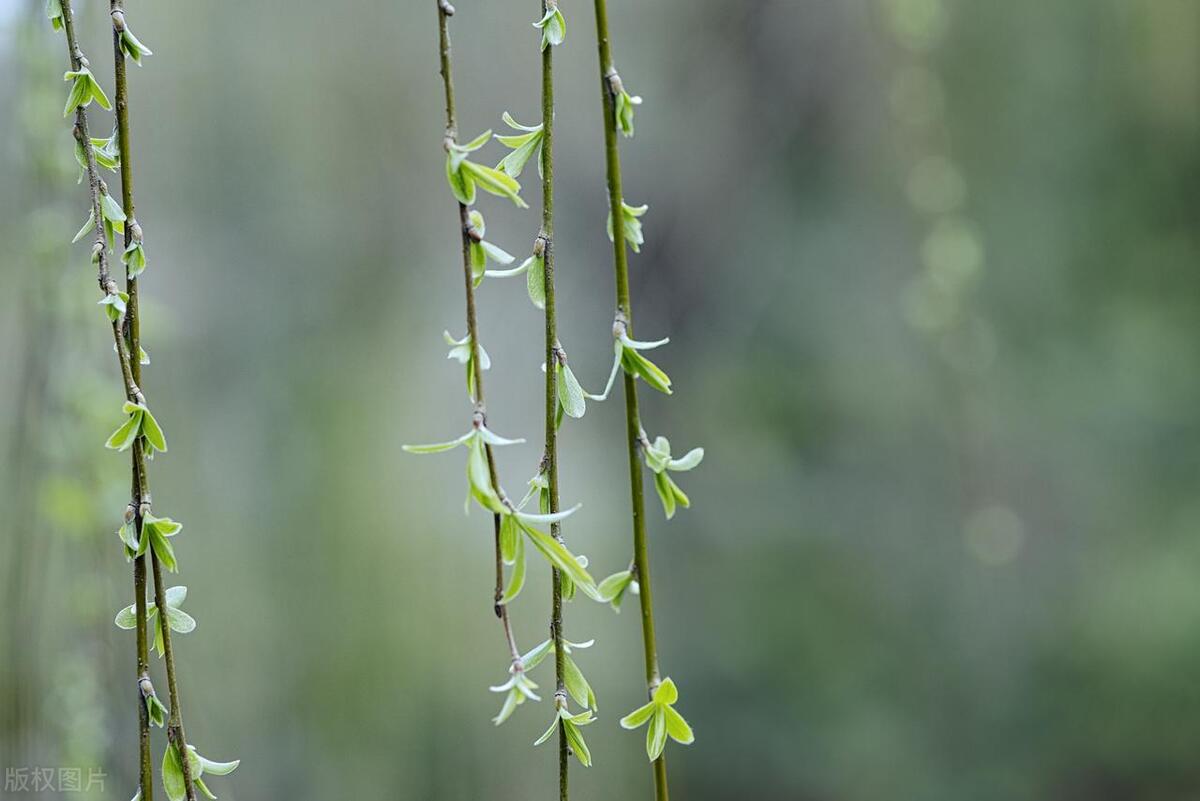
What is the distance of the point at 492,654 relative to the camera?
1.29 metres

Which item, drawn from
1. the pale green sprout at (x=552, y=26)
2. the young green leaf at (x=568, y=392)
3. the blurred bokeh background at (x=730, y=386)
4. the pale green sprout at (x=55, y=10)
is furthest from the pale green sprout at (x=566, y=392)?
the blurred bokeh background at (x=730, y=386)

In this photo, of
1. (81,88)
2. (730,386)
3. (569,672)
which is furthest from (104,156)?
(730,386)

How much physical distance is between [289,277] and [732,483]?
0.79 m

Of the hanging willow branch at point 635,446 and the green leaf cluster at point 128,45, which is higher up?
the green leaf cluster at point 128,45

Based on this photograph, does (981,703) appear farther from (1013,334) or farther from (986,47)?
(986,47)

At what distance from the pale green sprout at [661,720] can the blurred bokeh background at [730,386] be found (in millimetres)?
707

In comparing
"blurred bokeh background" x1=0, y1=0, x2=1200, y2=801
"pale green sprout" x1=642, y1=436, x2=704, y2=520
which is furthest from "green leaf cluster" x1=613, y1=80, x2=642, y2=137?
"blurred bokeh background" x1=0, y1=0, x2=1200, y2=801

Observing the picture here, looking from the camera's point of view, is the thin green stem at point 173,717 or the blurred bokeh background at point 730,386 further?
the blurred bokeh background at point 730,386

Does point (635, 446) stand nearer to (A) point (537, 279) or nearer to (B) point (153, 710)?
(A) point (537, 279)

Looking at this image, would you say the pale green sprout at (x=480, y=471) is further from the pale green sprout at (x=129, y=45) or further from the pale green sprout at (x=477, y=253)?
the pale green sprout at (x=129, y=45)

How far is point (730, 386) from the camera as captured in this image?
1699mm

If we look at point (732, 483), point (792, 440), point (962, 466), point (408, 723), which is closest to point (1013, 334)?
point (962, 466)

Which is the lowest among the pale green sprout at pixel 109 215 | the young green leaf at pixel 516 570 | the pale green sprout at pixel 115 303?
the young green leaf at pixel 516 570

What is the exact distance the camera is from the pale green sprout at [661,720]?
A: 0.33m
